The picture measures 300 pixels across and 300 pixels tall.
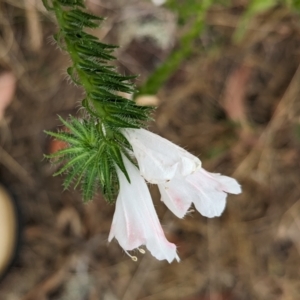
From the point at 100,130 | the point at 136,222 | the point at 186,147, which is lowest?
the point at 186,147

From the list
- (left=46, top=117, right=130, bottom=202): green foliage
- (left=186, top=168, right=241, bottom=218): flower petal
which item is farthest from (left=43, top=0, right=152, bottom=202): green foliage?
(left=186, top=168, right=241, bottom=218): flower petal

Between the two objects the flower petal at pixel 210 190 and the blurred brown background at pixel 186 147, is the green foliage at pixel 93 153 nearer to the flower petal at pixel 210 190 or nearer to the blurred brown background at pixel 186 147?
the flower petal at pixel 210 190

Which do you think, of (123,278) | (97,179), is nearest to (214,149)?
(123,278)

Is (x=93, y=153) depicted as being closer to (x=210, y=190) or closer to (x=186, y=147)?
(x=210, y=190)

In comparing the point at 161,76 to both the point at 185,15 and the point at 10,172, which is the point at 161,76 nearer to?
the point at 185,15

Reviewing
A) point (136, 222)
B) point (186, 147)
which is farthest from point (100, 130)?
point (186, 147)

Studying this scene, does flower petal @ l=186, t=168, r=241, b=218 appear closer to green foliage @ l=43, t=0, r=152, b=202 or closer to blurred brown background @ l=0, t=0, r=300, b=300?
green foliage @ l=43, t=0, r=152, b=202

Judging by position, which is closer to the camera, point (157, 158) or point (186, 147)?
point (157, 158)

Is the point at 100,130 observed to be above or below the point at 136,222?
above
